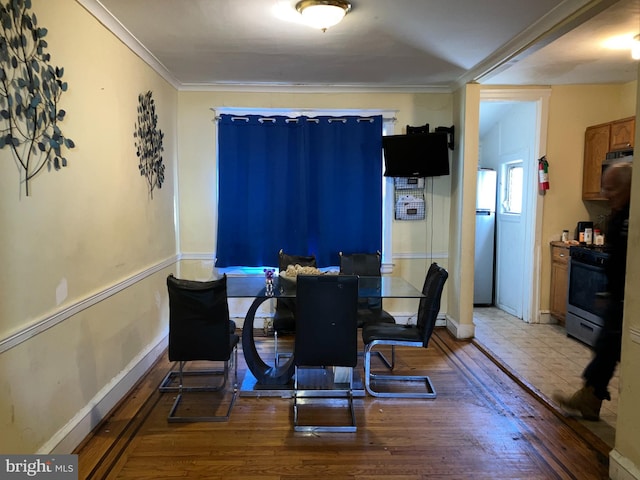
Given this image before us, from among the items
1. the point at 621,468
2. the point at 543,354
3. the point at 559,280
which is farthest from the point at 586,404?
the point at 559,280

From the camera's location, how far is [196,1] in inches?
96.5

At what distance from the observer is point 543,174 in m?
4.55

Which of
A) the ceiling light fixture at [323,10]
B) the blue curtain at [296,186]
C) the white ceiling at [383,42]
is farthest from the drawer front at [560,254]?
the ceiling light fixture at [323,10]

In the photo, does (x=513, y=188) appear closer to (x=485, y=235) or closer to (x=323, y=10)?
(x=485, y=235)

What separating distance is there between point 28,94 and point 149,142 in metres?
1.59

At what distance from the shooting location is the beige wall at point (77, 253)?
185cm

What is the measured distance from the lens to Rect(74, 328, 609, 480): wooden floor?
2.17m

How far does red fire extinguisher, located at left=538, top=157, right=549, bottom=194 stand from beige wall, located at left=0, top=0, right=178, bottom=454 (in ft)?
13.1

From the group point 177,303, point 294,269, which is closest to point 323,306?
point 294,269

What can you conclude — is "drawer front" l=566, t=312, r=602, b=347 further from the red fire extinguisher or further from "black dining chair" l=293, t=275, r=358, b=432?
"black dining chair" l=293, t=275, r=358, b=432

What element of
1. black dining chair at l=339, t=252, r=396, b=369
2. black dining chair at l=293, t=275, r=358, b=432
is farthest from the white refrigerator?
black dining chair at l=293, t=275, r=358, b=432

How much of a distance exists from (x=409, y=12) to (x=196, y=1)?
4.20ft

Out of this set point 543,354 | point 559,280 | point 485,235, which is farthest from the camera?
point 485,235

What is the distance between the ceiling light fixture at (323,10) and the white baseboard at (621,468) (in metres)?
2.77
